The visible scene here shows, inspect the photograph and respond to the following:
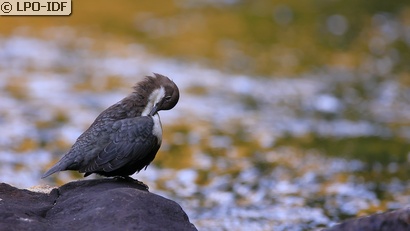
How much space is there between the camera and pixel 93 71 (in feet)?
48.4

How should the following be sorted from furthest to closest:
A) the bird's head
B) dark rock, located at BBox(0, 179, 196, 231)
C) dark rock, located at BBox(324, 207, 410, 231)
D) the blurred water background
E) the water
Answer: the blurred water background
the water
the bird's head
dark rock, located at BBox(0, 179, 196, 231)
dark rock, located at BBox(324, 207, 410, 231)

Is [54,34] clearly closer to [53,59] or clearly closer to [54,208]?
[53,59]

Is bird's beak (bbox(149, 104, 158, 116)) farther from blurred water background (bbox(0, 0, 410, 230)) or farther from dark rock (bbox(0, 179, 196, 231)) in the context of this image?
blurred water background (bbox(0, 0, 410, 230))

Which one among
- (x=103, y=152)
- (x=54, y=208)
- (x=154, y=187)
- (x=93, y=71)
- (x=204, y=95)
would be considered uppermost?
(x=93, y=71)

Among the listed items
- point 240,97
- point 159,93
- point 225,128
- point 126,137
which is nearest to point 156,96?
point 159,93

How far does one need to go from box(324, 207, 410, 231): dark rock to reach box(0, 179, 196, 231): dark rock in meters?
1.00

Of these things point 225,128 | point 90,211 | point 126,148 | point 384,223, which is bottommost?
point 384,223

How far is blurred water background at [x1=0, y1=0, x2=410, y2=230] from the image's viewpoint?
9.57 meters

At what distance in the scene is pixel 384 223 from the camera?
4.25 m

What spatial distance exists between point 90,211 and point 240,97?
9052 mm

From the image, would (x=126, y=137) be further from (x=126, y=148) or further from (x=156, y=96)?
(x=156, y=96)

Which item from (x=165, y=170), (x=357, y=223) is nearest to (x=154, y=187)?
(x=165, y=170)

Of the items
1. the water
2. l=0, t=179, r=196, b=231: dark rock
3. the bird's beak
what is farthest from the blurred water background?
l=0, t=179, r=196, b=231: dark rock

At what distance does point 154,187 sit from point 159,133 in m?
4.13
